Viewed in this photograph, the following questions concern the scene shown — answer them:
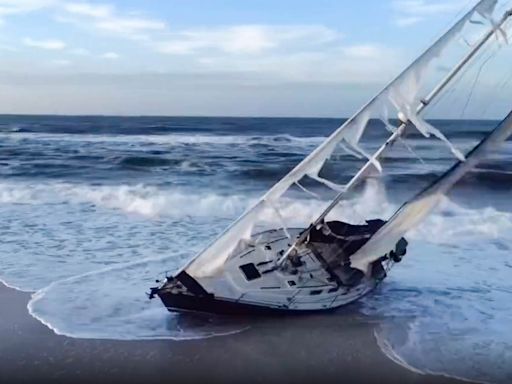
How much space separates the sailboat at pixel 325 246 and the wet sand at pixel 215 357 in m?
0.76

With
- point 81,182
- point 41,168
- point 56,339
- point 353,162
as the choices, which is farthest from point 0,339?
point 353,162

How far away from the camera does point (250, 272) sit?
1337 centimetres

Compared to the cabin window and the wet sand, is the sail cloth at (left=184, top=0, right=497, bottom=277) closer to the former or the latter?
the cabin window

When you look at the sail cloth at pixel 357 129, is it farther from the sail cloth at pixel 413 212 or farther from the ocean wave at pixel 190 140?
the ocean wave at pixel 190 140

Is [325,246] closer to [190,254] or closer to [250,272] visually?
[250,272]

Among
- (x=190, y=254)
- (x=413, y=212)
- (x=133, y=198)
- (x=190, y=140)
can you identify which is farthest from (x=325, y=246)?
(x=190, y=140)

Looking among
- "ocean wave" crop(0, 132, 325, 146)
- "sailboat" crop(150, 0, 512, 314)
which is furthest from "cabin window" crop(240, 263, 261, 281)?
"ocean wave" crop(0, 132, 325, 146)

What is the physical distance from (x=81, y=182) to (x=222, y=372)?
24381 millimetres

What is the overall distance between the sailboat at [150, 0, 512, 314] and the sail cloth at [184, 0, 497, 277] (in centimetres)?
2

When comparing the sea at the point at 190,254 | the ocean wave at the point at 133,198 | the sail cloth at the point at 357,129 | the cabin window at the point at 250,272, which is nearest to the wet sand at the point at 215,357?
the sea at the point at 190,254

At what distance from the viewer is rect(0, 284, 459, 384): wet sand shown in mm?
10023

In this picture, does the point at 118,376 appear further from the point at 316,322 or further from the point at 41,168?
the point at 41,168

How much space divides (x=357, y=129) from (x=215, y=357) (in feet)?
15.6

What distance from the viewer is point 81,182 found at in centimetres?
3334
